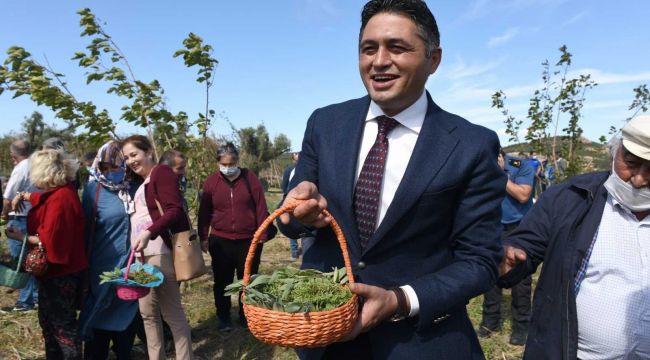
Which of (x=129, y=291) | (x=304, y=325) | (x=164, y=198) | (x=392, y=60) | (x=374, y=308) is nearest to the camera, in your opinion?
(x=304, y=325)

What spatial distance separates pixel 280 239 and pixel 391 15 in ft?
32.2

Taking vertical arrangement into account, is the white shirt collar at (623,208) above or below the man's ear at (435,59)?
below

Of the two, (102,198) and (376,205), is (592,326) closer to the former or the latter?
(376,205)

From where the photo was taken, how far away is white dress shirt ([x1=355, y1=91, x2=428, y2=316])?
5.24 ft

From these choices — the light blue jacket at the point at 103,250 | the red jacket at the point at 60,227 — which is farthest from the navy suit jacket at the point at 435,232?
the light blue jacket at the point at 103,250

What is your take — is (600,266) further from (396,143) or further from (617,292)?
(396,143)

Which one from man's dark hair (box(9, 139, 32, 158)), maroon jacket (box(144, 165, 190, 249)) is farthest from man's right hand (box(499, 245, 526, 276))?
man's dark hair (box(9, 139, 32, 158))

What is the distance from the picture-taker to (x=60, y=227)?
356cm

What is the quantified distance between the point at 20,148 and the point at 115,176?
3.06 metres

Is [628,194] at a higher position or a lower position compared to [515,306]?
higher

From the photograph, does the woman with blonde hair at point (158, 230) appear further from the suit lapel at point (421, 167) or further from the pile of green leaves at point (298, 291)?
the suit lapel at point (421, 167)

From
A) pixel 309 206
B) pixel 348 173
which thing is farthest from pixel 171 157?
pixel 309 206

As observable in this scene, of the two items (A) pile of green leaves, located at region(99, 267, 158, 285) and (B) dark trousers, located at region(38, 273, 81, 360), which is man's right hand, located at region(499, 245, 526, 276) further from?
(B) dark trousers, located at region(38, 273, 81, 360)

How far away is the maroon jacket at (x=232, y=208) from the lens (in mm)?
5445
